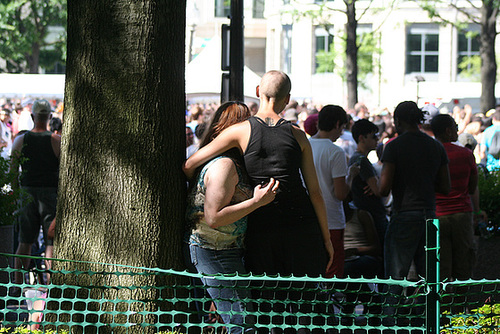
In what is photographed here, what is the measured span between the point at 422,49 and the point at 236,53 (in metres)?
50.8

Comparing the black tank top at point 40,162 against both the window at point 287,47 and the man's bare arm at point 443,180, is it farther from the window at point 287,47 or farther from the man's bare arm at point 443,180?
the window at point 287,47

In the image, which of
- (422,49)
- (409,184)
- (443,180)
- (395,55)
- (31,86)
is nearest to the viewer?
(409,184)

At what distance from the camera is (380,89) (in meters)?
57.1

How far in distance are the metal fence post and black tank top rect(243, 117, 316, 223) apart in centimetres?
137

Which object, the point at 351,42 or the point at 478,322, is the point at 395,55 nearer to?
the point at 351,42

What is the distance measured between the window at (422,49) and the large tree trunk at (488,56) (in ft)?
78.3

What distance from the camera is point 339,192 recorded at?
666 centimetres

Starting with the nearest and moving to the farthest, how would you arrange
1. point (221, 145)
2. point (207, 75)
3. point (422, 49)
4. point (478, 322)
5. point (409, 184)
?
1. point (478, 322)
2. point (221, 145)
3. point (409, 184)
4. point (207, 75)
5. point (422, 49)

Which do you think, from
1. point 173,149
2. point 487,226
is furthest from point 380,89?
point 173,149

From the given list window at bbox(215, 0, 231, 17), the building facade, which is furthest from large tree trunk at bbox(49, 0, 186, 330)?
window at bbox(215, 0, 231, 17)

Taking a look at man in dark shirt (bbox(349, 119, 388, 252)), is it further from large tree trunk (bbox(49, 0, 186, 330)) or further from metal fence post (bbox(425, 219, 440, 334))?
metal fence post (bbox(425, 219, 440, 334))

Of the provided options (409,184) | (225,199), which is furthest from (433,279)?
(409,184)

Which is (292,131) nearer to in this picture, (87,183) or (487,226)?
(87,183)

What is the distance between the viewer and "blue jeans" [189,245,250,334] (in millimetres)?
4422
